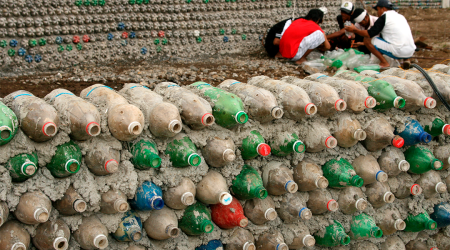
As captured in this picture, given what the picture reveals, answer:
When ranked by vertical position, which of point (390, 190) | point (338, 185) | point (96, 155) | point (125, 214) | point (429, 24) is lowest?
point (429, 24)

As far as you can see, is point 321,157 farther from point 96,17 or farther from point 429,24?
point 429,24

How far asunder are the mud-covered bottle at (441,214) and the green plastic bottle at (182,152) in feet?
5.97

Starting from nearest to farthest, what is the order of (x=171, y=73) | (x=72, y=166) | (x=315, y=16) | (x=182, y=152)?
(x=72, y=166) < (x=182, y=152) < (x=171, y=73) < (x=315, y=16)

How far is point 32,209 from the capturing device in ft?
4.66

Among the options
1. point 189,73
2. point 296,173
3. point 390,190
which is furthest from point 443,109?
point 189,73

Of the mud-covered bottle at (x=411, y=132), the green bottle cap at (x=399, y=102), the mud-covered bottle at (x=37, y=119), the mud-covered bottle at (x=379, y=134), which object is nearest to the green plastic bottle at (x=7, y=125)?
the mud-covered bottle at (x=37, y=119)

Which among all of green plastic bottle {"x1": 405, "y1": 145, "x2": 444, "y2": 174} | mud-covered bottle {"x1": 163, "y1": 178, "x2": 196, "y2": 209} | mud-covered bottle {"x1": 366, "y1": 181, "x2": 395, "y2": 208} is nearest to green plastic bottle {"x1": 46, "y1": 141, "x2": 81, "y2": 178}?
mud-covered bottle {"x1": 163, "y1": 178, "x2": 196, "y2": 209}

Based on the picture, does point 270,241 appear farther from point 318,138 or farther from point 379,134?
point 379,134

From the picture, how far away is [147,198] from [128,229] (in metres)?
0.18

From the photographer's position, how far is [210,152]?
5.93ft

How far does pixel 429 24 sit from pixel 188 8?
7011mm

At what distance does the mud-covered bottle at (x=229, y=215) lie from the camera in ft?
6.09

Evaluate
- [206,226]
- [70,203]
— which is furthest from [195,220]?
[70,203]

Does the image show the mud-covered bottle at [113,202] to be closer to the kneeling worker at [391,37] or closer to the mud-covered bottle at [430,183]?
the mud-covered bottle at [430,183]
